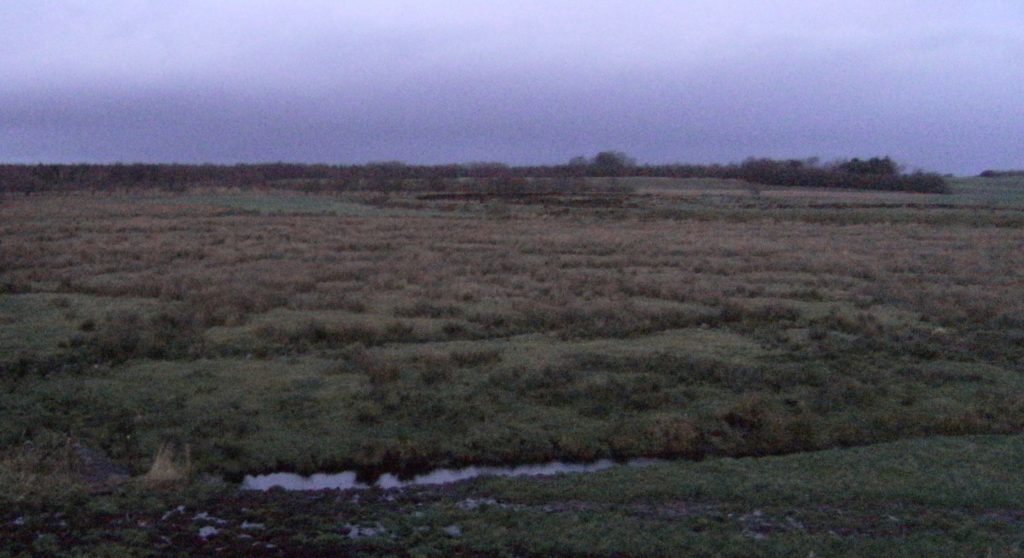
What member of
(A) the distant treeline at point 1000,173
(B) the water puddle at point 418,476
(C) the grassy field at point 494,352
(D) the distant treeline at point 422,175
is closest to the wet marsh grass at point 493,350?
(C) the grassy field at point 494,352

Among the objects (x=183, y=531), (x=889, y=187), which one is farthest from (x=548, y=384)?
(x=889, y=187)

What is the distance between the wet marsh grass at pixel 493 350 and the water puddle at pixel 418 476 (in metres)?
0.34

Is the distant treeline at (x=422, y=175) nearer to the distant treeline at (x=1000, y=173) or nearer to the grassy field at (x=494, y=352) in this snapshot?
the distant treeline at (x=1000, y=173)

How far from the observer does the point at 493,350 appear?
2009 cm

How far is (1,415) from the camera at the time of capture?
603 inches

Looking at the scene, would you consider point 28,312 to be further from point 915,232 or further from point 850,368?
point 915,232

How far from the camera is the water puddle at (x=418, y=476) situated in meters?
13.6

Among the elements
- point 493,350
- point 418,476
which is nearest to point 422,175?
point 493,350

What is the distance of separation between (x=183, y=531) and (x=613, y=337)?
45.2 feet

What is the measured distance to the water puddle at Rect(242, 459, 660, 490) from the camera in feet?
44.6

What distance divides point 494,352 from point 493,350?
0.25 m

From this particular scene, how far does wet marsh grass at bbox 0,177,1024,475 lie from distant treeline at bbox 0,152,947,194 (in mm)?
80881

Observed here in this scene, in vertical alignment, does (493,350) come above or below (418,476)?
above

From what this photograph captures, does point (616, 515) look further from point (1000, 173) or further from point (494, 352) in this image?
point (1000, 173)
